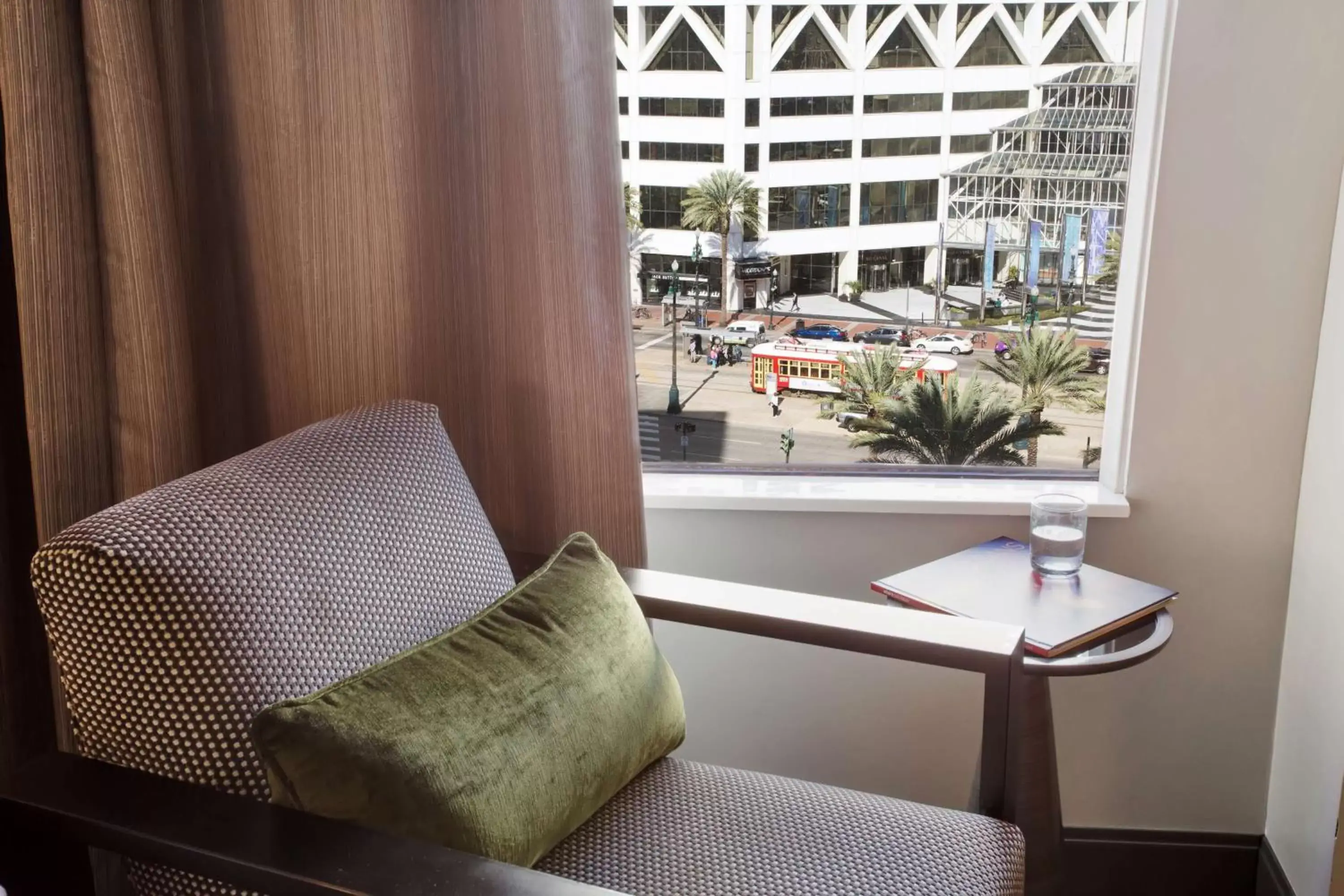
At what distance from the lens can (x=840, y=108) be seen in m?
1.80

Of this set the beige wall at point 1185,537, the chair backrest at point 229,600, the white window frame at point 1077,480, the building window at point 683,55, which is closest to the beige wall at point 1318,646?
the beige wall at point 1185,537

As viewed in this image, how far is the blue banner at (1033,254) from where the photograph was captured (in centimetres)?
181

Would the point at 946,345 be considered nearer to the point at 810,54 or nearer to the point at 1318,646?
the point at 810,54

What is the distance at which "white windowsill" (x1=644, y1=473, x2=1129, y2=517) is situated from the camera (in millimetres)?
1775

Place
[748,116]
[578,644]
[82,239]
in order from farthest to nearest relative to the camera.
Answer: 1. [748,116]
2. [82,239]
3. [578,644]

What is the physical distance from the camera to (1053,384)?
1.85 m

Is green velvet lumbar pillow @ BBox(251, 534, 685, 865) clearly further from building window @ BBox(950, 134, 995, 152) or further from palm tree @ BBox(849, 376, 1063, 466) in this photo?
building window @ BBox(950, 134, 995, 152)

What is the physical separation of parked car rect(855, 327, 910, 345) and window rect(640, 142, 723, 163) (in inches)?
14.3

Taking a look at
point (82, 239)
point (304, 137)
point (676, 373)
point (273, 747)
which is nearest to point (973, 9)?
point (676, 373)

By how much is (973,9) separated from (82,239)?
4.20 ft

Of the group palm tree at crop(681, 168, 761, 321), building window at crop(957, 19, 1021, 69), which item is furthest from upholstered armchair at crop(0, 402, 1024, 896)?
building window at crop(957, 19, 1021, 69)

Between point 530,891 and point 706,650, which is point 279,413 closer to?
point 706,650

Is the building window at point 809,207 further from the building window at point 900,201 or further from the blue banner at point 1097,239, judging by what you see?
the blue banner at point 1097,239

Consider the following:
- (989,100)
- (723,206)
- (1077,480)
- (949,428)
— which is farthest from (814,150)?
(1077,480)
